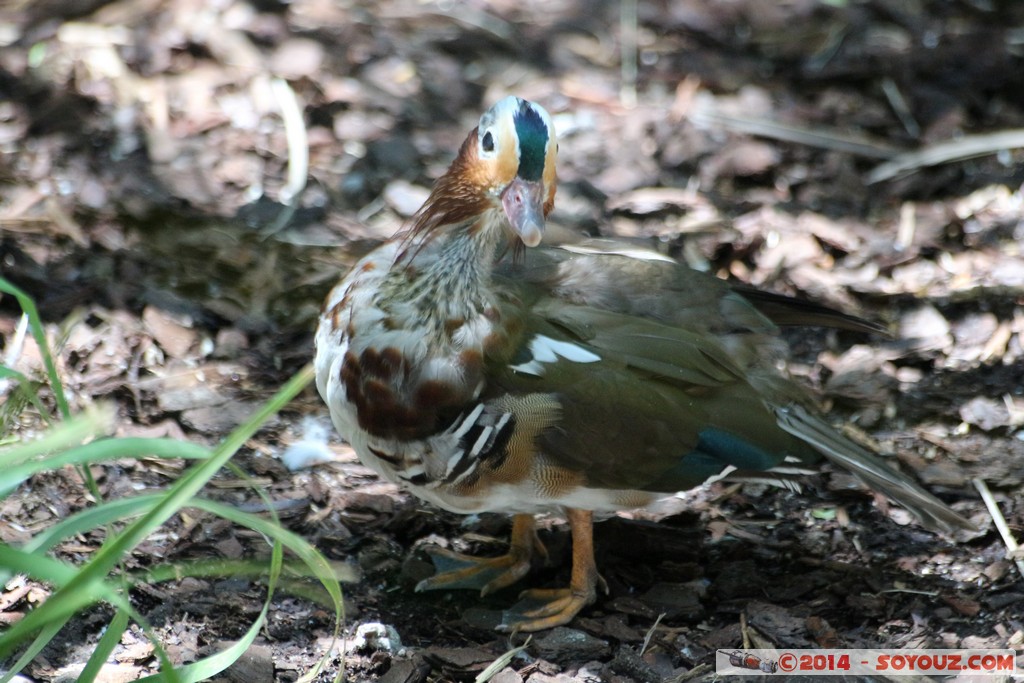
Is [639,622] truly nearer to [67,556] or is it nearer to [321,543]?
[321,543]

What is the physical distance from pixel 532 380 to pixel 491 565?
2.29ft

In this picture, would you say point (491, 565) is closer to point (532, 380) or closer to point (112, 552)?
point (532, 380)

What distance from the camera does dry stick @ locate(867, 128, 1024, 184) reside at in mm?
4684

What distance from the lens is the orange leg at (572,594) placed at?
3.04 metres

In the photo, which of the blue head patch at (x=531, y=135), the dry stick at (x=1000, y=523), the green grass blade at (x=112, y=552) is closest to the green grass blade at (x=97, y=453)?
the green grass blade at (x=112, y=552)

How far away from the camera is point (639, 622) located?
3064 mm

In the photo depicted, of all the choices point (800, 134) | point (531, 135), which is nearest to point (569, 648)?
point (531, 135)

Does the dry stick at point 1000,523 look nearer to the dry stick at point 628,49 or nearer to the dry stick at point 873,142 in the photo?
the dry stick at point 873,142

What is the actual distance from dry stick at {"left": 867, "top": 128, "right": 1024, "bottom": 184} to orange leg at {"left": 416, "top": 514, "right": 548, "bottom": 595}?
2.34 m

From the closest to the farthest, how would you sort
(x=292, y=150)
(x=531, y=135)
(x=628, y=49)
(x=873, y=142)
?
(x=531, y=135), (x=292, y=150), (x=873, y=142), (x=628, y=49)

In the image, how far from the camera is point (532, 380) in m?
2.83

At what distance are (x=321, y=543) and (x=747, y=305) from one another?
1.38m

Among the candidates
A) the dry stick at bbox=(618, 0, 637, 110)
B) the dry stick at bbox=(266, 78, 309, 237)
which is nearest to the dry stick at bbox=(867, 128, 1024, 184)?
the dry stick at bbox=(618, 0, 637, 110)

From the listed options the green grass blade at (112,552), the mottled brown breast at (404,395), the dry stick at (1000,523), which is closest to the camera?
the green grass blade at (112,552)
